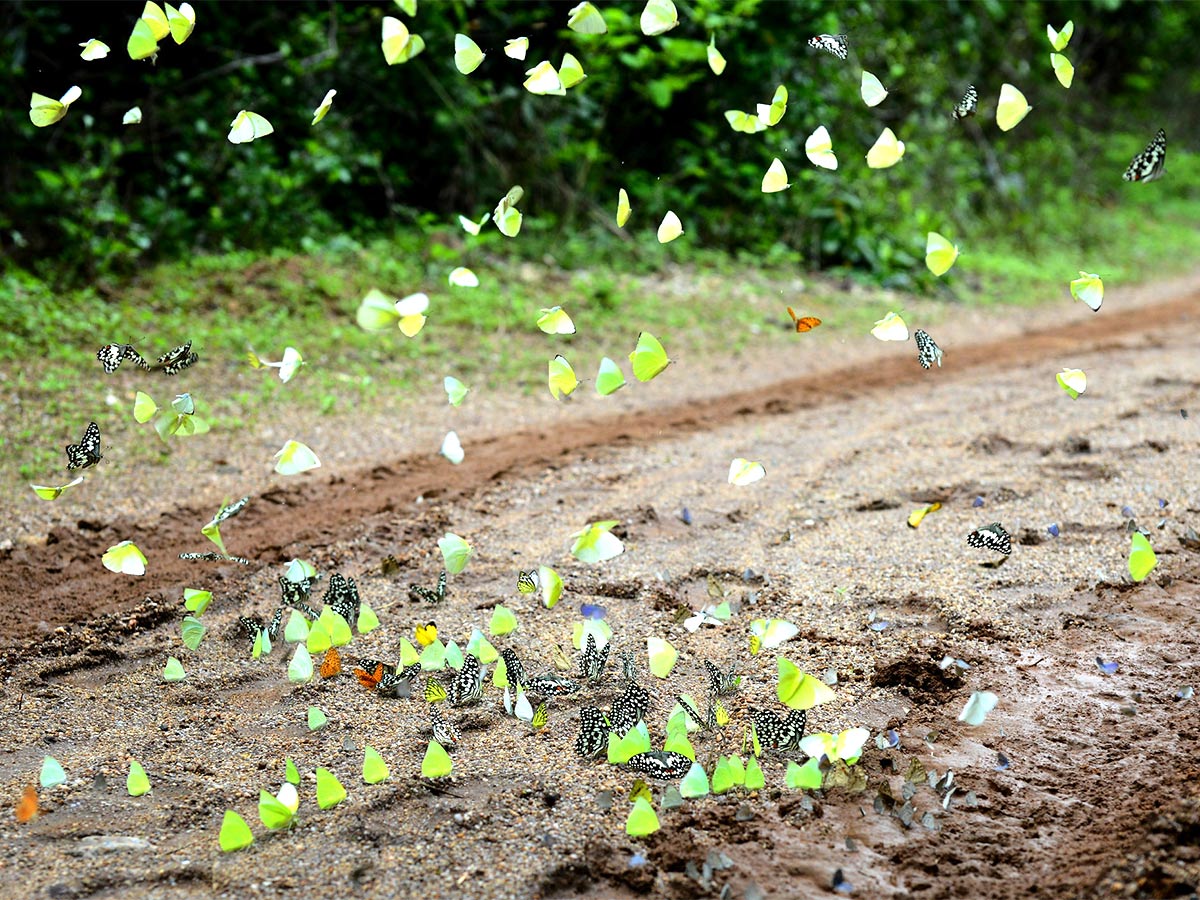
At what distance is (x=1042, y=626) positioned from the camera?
91.7 inches

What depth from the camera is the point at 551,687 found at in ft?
7.11

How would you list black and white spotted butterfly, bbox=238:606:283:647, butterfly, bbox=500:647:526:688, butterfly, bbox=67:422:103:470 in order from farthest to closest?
1. butterfly, bbox=67:422:103:470
2. black and white spotted butterfly, bbox=238:606:283:647
3. butterfly, bbox=500:647:526:688

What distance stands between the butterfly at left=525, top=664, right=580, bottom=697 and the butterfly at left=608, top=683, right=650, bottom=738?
0.12 meters

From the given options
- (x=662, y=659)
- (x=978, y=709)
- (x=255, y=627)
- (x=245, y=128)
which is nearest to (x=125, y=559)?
(x=255, y=627)

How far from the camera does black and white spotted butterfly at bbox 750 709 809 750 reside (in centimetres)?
194

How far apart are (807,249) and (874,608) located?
440 centimetres

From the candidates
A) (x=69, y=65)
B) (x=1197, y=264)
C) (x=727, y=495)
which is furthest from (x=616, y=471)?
(x=1197, y=264)

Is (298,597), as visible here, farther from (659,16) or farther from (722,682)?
(659,16)

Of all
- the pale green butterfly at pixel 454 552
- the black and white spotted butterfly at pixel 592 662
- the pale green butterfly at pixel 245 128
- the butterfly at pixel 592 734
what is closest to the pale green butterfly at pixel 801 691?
the butterfly at pixel 592 734

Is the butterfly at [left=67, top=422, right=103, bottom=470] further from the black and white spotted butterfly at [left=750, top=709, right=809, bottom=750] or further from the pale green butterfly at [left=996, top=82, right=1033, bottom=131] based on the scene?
the pale green butterfly at [left=996, top=82, right=1033, bottom=131]

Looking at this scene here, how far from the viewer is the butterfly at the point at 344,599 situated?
95.4 inches

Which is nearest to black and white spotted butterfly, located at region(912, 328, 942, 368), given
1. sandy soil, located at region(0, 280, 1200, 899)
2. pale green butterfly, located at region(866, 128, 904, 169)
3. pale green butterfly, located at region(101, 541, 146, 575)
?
pale green butterfly, located at region(866, 128, 904, 169)

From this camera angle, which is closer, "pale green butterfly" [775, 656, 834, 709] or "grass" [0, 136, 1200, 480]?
"pale green butterfly" [775, 656, 834, 709]

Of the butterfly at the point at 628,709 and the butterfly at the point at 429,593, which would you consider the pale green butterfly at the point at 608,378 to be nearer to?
the butterfly at the point at 628,709
